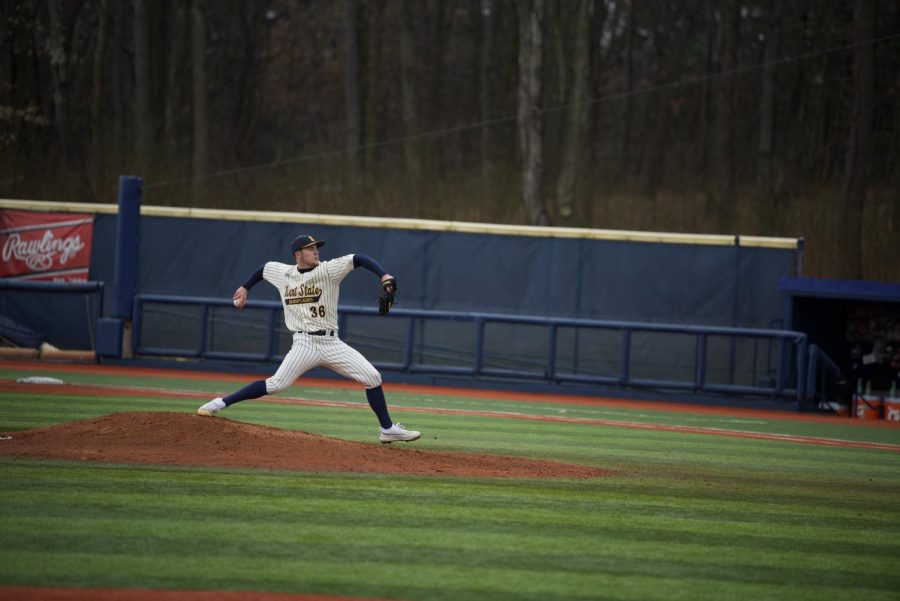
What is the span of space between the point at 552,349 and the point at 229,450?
10.3 metres

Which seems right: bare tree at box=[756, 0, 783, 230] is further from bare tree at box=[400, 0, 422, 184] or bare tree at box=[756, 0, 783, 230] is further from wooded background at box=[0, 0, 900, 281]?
bare tree at box=[400, 0, 422, 184]

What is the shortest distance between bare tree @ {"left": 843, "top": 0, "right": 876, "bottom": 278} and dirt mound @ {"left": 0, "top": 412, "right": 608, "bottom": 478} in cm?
1702

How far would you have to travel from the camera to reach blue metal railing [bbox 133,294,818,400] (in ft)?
63.1

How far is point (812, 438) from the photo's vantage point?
15195mm

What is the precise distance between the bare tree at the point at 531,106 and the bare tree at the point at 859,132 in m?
6.86

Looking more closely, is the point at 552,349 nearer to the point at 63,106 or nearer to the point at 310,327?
the point at 310,327

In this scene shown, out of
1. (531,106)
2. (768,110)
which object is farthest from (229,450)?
(768,110)

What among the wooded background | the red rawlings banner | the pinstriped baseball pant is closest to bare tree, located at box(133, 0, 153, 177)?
the wooded background

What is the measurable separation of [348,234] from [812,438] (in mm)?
10039

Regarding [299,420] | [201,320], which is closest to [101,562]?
[299,420]

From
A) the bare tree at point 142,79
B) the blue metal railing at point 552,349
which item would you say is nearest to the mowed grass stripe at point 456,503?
the blue metal railing at point 552,349

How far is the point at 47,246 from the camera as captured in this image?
72.8 feet

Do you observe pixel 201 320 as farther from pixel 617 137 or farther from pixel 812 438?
pixel 617 137

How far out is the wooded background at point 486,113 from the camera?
28891 millimetres
